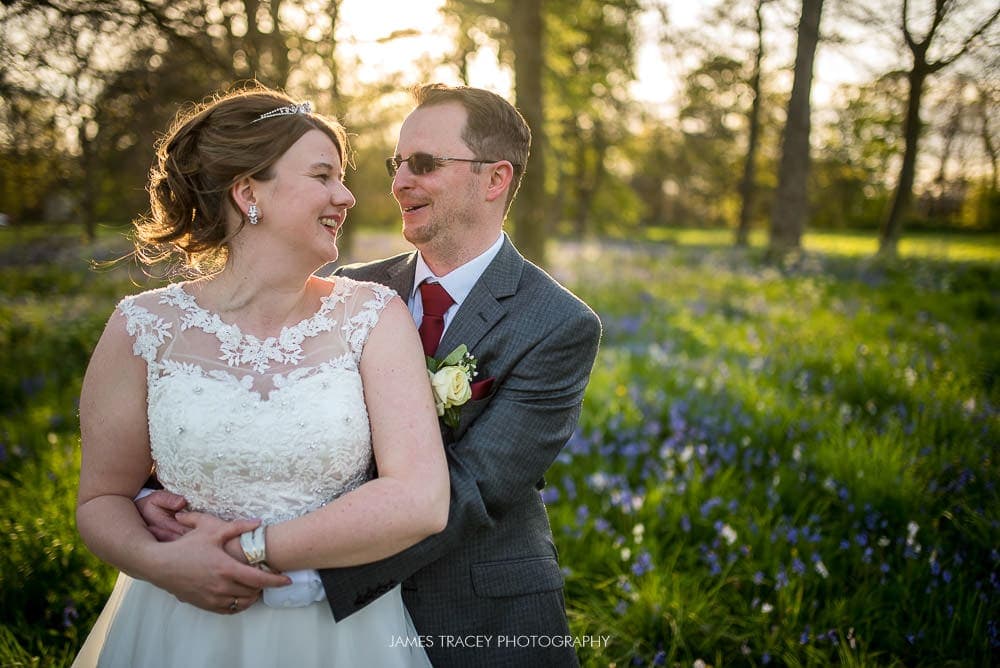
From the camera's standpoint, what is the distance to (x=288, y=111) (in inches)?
85.0

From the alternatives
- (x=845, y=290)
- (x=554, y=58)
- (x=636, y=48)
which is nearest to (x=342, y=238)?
(x=554, y=58)

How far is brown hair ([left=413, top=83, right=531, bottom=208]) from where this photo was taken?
272 centimetres

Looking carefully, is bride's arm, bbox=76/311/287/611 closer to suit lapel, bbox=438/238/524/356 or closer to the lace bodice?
the lace bodice

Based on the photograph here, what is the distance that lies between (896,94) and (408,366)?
13.6 meters

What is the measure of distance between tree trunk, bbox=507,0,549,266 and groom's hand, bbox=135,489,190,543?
19.6 ft

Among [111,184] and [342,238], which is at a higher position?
[111,184]

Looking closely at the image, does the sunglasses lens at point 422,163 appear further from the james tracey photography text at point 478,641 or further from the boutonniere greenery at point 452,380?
the james tracey photography text at point 478,641

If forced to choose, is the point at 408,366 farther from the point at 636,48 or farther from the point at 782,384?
the point at 636,48

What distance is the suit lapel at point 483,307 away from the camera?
2.36 meters

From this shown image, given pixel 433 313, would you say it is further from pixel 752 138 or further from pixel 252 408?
pixel 752 138

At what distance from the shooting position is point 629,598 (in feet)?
10.8

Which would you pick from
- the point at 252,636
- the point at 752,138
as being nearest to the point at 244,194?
the point at 252,636

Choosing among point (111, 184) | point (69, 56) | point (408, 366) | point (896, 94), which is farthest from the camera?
point (896, 94)

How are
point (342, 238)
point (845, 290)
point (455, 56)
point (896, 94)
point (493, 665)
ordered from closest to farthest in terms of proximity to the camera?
point (493, 665) < point (455, 56) < point (845, 290) < point (896, 94) < point (342, 238)
